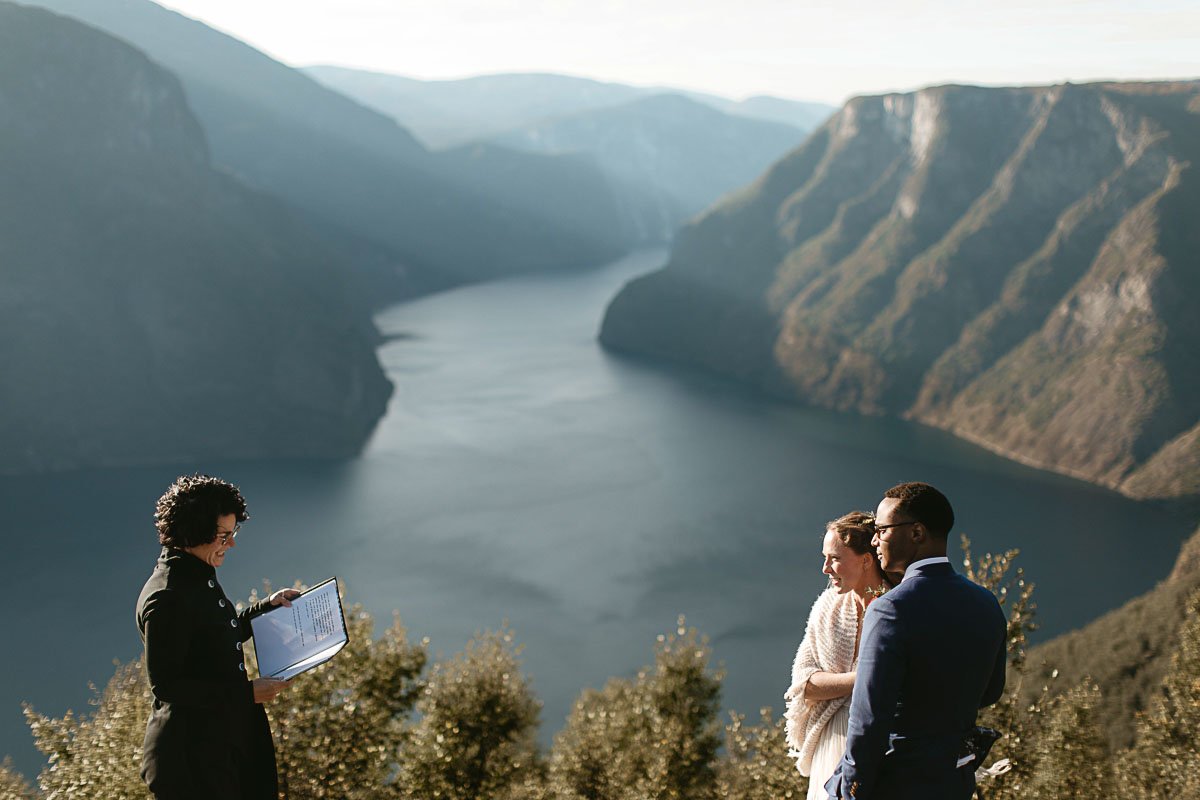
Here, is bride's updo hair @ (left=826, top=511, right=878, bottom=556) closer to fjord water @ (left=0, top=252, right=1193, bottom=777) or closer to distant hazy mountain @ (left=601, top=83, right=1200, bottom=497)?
fjord water @ (left=0, top=252, right=1193, bottom=777)

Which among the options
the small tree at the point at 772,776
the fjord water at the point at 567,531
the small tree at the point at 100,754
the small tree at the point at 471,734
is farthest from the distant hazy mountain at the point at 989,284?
the small tree at the point at 100,754

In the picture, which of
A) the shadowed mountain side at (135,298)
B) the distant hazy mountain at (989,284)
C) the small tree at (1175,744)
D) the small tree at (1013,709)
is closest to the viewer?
the small tree at (1013,709)

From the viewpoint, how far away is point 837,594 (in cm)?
620

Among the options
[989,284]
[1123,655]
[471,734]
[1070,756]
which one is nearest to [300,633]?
[471,734]

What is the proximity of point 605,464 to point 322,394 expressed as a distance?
1719 inches

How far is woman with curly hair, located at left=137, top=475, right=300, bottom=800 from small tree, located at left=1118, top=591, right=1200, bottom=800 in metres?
13.2

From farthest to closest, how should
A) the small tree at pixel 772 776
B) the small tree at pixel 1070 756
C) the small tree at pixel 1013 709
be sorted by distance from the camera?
1. the small tree at pixel 1013 709
2. the small tree at pixel 1070 756
3. the small tree at pixel 772 776

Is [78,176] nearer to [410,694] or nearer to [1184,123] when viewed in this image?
[410,694]

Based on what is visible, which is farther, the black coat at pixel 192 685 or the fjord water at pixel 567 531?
the fjord water at pixel 567 531

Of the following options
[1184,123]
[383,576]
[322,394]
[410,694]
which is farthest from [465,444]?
[1184,123]

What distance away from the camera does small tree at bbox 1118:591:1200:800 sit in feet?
48.0

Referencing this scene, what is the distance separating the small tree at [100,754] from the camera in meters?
10.3

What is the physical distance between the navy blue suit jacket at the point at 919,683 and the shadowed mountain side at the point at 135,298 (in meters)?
106

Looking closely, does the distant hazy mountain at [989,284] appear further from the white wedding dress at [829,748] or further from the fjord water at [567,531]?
the white wedding dress at [829,748]
